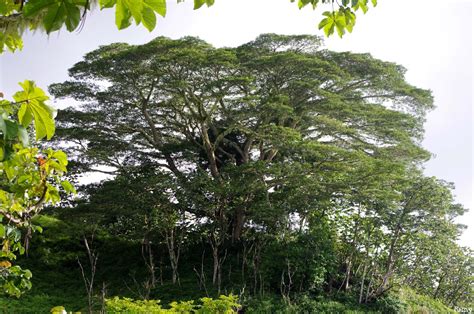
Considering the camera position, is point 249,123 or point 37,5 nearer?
point 37,5

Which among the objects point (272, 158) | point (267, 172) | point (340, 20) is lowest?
point (340, 20)

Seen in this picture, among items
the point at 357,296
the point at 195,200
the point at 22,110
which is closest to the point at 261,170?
the point at 195,200

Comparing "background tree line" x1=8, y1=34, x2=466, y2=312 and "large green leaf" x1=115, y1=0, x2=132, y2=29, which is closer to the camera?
"large green leaf" x1=115, y1=0, x2=132, y2=29

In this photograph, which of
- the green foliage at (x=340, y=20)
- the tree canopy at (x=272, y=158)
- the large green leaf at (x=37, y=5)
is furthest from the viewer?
the tree canopy at (x=272, y=158)

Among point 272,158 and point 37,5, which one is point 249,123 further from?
point 37,5

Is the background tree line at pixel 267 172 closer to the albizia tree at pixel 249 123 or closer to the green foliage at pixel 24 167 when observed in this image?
the albizia tree at pixel 249 123

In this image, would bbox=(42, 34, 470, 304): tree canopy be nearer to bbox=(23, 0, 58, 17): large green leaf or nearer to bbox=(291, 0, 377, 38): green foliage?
bbox=(291, 0, 377, 38): green foliage

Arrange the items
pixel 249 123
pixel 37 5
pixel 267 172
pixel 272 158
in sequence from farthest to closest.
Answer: pixel 272 158 → pixel 249 123 → pixel 267 172 → pixel 37 5

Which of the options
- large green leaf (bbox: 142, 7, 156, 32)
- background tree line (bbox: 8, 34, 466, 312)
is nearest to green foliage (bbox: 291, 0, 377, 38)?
large green leaf (bbox: 142, 7, 156, 32)

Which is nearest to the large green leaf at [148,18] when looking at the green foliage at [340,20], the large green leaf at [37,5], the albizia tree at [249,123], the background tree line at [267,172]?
the large green leaf at [37,5]

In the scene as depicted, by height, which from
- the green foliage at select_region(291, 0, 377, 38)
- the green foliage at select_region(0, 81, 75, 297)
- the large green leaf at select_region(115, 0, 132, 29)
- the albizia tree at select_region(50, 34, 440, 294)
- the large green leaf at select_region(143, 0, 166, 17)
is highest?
the albizia tree at select_region(50, 34, 440, 294)

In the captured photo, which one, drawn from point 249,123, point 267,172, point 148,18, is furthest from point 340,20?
point 249,123

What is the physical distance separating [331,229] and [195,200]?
2895 millimetres

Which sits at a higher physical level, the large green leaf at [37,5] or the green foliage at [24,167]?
the large green leaf at [37,5]
